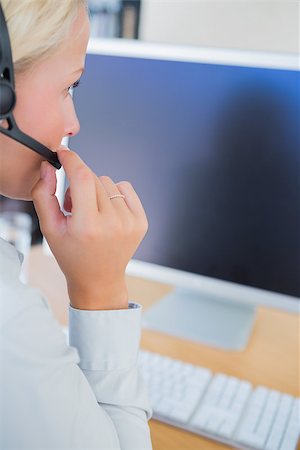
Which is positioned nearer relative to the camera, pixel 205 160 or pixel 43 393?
pixel 43 393

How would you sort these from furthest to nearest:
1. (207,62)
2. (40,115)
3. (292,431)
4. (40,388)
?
(207,62)
(292,431)
(40,115)
(40,388)

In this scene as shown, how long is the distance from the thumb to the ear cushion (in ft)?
0.37

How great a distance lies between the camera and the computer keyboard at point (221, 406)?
2.38ft

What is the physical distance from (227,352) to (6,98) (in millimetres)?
623

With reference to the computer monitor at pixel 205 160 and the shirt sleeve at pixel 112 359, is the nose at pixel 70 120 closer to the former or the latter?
the shirt sleeve at pixel 112 359

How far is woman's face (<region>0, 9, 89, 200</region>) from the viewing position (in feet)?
1.84

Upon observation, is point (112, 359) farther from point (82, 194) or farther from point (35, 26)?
point (35, 26)

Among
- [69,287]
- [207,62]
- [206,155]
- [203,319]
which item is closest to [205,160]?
[206,155]

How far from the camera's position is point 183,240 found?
1026mm

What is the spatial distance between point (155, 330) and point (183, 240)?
0.17 meters

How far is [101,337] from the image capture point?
2.14ft

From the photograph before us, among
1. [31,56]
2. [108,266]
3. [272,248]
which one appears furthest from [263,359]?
[31,56]

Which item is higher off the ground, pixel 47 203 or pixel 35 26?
pixel 35 26

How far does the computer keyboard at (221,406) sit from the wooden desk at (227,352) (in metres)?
0.02
